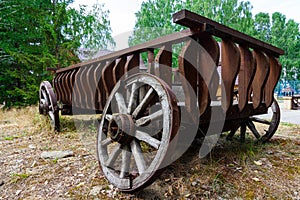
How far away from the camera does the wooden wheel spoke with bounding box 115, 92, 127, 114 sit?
143 centimetres

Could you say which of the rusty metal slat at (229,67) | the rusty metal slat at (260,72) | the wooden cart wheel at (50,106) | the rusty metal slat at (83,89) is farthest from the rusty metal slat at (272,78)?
the wooden cart wheel at (50,106)

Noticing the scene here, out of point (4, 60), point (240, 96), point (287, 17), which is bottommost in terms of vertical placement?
point (240, 96)

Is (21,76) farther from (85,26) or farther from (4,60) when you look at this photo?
(85,26)

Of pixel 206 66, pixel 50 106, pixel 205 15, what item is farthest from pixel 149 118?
pixel 205 15

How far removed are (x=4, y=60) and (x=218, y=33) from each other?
739 centimetres

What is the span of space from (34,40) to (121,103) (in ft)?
22.9

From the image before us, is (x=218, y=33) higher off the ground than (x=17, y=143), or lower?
higher

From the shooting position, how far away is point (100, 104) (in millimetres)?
2227

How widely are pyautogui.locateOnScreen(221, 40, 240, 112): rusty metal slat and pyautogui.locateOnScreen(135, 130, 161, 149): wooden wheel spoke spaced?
1.77ft

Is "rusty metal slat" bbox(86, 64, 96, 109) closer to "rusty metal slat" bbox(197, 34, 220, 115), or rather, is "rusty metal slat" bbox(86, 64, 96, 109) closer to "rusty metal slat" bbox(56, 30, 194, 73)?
"rusty metal slat" bbox(56, 30, 194, 73)

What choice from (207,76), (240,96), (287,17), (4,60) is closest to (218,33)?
(207,76)

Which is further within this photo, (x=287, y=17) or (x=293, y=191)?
(x=287, y=17)

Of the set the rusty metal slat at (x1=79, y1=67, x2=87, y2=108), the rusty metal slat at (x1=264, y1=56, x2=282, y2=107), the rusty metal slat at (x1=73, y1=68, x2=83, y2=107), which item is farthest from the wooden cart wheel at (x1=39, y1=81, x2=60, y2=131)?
the rusty metal slat at (x1=264, y1=56, x2=282, y2=107)

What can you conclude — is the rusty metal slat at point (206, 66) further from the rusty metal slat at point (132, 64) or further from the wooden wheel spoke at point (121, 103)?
the rusty metal slat at point (132, 64)
